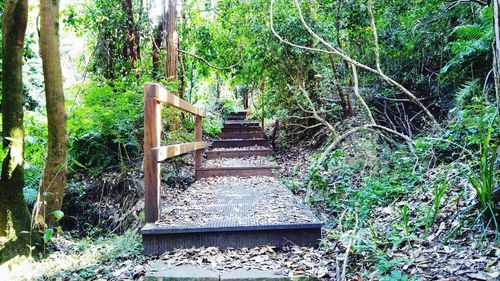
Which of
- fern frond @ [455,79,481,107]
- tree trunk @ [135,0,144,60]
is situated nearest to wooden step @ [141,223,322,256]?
fern frond @ [455,79,481,107]

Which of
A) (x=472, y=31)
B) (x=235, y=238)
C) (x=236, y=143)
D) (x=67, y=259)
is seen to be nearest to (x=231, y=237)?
(x=235, y=238)

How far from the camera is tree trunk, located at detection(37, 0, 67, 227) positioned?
299 cm

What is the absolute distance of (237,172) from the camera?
15.8 feet

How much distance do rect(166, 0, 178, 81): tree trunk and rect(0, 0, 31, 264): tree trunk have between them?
139 inches

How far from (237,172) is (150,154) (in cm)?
241

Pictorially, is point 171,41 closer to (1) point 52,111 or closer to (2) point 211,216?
(1) point 52,111

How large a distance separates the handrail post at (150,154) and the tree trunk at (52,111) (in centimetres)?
107

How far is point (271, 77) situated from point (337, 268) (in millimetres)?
5007

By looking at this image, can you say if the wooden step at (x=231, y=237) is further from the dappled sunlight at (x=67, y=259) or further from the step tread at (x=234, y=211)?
the dappled sunlight at (x=67, y=259)

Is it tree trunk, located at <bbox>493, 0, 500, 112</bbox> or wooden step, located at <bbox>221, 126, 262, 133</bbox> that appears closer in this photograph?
tree trunk, located at <bbox>493, 0, 500, 112</bbox>

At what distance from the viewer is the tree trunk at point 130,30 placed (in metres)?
6.46

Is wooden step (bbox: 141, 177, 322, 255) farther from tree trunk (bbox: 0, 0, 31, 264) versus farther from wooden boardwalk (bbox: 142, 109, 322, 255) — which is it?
tree trunk (bbox: 0, 0, 31, 264)

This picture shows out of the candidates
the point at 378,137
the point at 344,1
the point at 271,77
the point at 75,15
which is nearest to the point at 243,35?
the point at 271,77

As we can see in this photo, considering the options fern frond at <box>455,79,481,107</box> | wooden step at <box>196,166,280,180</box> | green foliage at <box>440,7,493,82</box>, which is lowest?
wooden step at <box>196,166,280,180</box>
